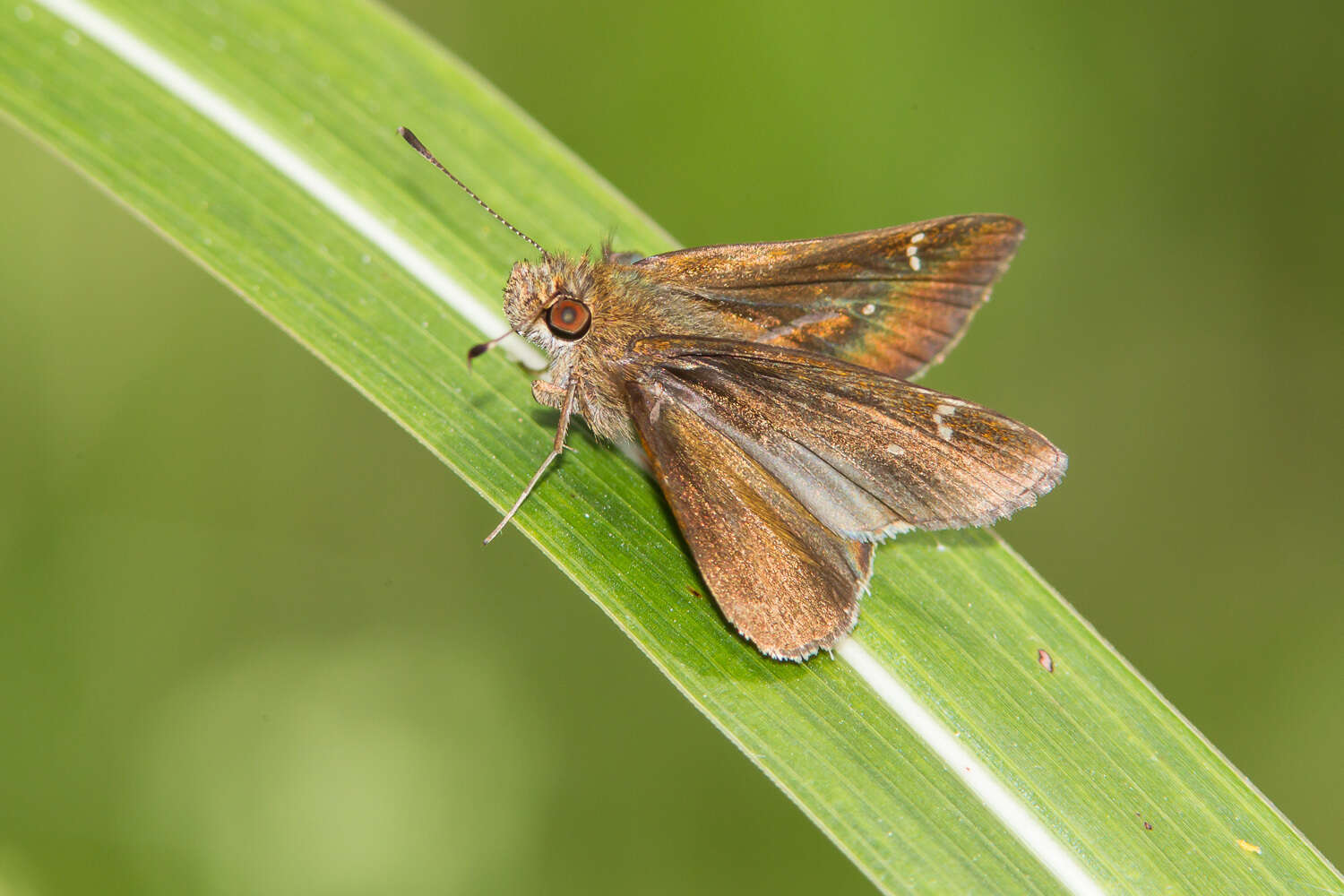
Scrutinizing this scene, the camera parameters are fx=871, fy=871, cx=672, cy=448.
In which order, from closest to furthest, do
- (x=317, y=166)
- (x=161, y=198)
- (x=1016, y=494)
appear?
(x=1016, y=494) → (x=161, y=198) → (x=317, y=166)

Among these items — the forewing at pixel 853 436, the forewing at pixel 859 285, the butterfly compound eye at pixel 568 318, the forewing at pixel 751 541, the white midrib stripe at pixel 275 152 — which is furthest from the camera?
the white midrib stripe at pixel 275 152

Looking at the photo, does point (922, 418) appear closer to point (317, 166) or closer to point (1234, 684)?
point (317, 166)

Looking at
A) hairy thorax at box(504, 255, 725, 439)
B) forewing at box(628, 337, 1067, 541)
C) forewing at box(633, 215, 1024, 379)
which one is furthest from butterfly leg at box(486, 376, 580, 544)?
forewing at box(633, 215, 1024, 379)

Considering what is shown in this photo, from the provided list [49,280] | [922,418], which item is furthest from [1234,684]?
[49,280]

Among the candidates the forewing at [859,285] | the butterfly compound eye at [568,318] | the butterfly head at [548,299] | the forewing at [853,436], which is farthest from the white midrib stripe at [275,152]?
the forewing at [853,436]

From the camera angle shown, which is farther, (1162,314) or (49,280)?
(1162,314)

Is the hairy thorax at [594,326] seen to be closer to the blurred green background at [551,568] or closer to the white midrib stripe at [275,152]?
the white midrib stripe at [275,152]
